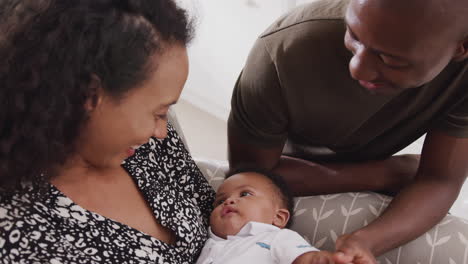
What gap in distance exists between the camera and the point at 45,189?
95 cm

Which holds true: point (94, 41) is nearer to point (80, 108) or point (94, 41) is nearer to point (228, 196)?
point (80, 108)

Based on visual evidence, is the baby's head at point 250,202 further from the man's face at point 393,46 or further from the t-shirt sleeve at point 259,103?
the man's face at point 393,46

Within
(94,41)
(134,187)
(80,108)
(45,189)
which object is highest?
(94,41)

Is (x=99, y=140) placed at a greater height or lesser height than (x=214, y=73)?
greater

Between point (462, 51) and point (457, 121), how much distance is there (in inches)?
11.0

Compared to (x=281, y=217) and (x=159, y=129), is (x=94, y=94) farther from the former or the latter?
(x=281, y=217)

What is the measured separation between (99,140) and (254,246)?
487 mm

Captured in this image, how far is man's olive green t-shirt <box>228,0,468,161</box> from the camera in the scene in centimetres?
125

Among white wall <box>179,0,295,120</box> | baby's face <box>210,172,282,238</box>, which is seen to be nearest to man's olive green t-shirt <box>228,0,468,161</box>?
baby's face <box>210,172,282,238</box>

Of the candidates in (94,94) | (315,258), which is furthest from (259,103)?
(94,94)

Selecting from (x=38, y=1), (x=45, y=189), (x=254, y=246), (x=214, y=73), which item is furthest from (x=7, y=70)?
(x=214, y=73)

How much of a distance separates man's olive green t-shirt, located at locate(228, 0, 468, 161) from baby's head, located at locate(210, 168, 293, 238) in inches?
3.8

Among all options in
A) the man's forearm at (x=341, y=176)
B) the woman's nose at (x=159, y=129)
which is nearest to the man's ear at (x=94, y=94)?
the woman's nose at (x=159, y=129)

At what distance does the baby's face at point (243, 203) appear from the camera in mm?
1324
